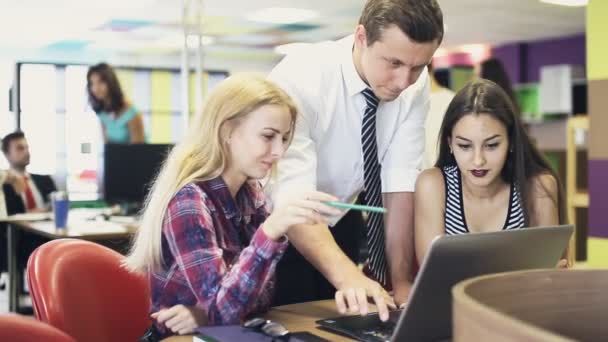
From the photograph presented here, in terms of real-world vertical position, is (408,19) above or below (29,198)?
above

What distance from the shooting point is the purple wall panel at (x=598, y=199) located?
3648 millimetres

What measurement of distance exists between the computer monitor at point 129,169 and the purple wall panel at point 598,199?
2195mm

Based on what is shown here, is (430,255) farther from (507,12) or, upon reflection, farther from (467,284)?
(507,12)

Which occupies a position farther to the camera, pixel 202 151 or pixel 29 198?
pixel 29 198

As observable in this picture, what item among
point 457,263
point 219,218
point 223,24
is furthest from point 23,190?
point 223,24

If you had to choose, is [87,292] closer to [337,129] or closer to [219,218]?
[219,218]

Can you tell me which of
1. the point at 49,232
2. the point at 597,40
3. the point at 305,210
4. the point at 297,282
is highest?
the point at 597,40

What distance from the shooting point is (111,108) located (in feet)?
15.8

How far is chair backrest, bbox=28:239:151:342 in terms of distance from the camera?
4.54 feet

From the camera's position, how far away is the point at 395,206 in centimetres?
185

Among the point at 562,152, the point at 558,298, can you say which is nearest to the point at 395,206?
the point at 558,298

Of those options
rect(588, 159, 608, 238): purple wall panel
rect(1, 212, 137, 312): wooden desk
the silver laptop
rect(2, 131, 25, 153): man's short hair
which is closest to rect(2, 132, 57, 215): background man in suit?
rect(2, 131, 25, 153): man's short hair

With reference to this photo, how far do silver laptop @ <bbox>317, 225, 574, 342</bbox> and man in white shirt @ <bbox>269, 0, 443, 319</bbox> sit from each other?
0.47 m

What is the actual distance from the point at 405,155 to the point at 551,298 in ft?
4.00
